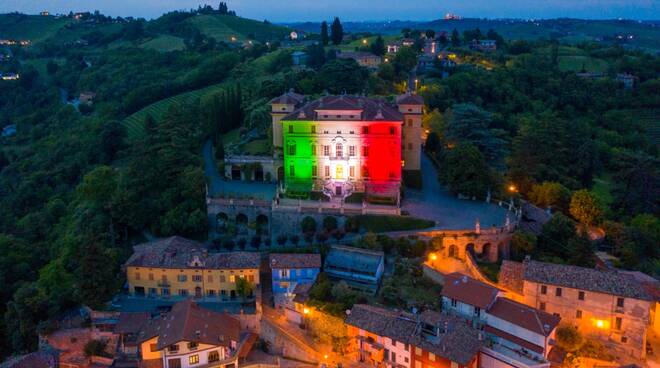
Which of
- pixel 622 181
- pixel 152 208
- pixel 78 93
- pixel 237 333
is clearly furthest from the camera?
pixel 78 93

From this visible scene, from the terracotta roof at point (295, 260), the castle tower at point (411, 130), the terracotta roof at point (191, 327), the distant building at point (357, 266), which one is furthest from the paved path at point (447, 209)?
the terracotta roof at point (191, 327)

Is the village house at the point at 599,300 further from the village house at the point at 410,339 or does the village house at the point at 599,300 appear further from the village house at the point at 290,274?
the village house at the point at 290,274

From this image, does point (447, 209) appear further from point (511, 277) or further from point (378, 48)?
point (378, 48)

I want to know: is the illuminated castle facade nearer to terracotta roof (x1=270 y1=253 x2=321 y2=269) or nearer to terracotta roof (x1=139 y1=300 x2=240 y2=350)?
terracotta roof (x1=270 y1=253 x2=321 y2=269)

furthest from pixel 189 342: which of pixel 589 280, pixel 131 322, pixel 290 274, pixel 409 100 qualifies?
pixel 409 100

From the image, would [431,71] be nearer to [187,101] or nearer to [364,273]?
[187,101]

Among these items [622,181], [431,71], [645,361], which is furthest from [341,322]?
[431,71]

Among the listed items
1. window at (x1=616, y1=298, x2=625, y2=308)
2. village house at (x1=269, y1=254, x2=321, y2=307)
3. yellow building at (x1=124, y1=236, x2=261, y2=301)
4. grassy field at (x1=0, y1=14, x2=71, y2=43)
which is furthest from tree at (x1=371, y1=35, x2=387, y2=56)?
grassy field at (x1=0, y1=14, x2=71, y2=43)
